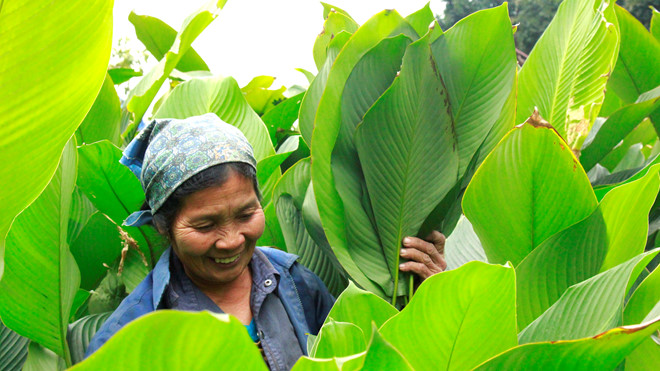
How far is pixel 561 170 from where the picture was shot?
41.3 inches

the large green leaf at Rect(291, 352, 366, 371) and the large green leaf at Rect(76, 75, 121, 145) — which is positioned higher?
the large green leaf at Rect(291, 352, 366, 371)

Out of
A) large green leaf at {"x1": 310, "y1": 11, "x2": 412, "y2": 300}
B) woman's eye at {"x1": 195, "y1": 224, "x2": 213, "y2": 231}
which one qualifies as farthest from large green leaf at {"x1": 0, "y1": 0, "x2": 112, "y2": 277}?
woman's eye at {"x1": 195, "y1": 224, "x2": 213, "y2": 231}

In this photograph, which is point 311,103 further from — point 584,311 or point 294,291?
point 584,311

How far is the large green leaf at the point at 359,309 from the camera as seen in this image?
3.18 feet

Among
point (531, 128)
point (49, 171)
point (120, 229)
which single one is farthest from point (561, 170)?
point (120, 229)

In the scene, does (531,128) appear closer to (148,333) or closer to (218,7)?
(148,333)

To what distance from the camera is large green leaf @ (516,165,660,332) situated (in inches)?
39.5

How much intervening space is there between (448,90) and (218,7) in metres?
0.88

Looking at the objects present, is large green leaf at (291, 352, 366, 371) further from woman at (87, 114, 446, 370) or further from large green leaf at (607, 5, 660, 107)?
large green leaf at (607, 5, 660, 107)

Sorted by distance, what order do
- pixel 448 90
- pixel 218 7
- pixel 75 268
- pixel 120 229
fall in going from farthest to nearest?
pixel 218 7
pixel 120 229
pixel 75 268
pixel 448 90

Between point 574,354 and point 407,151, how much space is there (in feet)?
2.02

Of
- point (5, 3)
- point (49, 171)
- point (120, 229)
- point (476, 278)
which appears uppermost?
point (5, 3)

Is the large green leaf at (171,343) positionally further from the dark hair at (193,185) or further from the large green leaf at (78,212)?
the large green leaf at (78,212)

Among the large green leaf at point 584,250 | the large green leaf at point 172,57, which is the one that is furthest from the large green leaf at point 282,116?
the large green leaf at point 584,250
